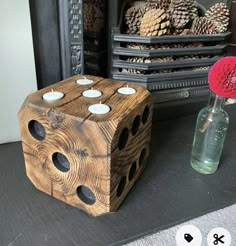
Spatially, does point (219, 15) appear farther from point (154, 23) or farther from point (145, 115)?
point (145, 115)

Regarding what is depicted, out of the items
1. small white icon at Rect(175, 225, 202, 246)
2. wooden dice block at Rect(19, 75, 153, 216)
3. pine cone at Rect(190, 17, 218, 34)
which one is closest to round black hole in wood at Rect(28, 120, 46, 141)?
wooden dice block at Rect(19, 75, 153, 216)

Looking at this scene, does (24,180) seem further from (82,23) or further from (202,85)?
(202,85)

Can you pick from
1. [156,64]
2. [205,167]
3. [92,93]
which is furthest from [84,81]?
[205,167]

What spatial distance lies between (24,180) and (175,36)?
26.4 inches

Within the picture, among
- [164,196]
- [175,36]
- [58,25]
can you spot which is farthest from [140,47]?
[164,196]

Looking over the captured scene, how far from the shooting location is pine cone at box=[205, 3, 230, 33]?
1.10 m

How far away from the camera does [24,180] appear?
78 cm

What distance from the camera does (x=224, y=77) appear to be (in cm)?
67

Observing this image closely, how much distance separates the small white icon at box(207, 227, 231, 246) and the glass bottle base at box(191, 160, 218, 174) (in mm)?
238

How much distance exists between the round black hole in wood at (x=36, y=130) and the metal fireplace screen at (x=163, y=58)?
0.42 m

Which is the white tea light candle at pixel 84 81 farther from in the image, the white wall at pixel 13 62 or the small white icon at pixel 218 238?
the small white icon at pixel 218 238

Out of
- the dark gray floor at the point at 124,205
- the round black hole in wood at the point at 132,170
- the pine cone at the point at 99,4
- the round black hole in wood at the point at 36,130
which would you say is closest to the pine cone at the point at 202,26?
the pine cone at the point at 99,4

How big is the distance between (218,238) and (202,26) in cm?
77

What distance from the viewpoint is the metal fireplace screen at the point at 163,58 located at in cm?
97
